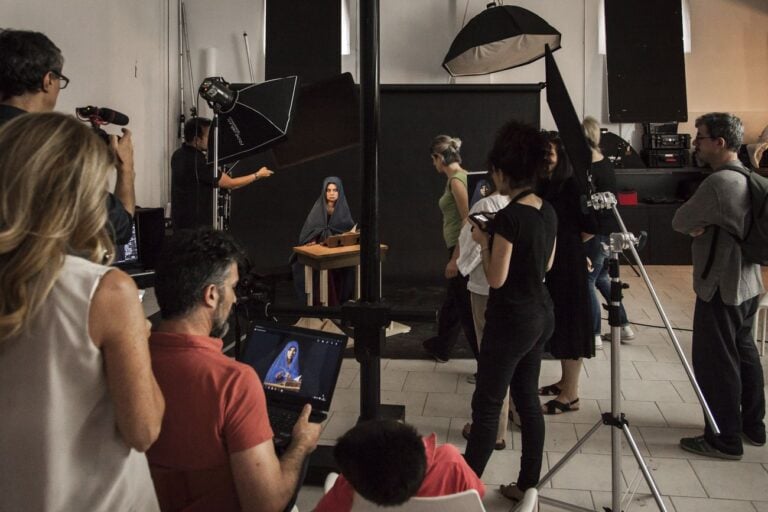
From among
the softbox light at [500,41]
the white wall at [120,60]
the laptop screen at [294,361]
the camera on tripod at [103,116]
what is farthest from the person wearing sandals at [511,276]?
the softbox light at [500,41]

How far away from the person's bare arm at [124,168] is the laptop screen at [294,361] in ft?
2.31

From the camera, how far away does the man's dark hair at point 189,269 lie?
1.52 m

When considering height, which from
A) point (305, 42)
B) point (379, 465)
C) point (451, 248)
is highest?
point (305, 42)

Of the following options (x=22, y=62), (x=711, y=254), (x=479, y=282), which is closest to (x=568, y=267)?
(x=479, y=282)

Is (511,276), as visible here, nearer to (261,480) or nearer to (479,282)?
(479,282)

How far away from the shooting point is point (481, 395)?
254 cm

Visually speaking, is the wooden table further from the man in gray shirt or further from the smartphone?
the smartphone

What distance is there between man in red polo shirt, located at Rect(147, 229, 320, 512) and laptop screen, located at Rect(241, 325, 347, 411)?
41cm

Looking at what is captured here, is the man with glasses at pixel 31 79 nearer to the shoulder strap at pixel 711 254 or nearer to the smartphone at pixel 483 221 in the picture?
the smartphone at pixel 483 221

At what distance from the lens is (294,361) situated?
79.7 inches

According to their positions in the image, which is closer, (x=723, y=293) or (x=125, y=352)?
(x=125, y=352)

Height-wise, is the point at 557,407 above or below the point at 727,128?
below

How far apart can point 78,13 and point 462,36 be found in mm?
3988

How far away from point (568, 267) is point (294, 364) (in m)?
1.75
